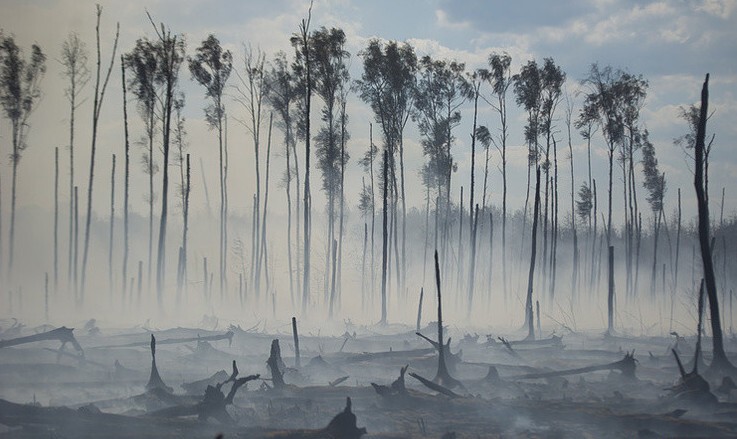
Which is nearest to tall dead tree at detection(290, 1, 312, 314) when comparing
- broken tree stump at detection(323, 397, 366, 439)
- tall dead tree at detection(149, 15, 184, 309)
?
tall dead tree at detection(149, 15, 184, 309)

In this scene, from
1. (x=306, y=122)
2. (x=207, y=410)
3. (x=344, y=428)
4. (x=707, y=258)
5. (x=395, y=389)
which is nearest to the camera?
(x=344, y=428)

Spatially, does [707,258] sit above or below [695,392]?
above

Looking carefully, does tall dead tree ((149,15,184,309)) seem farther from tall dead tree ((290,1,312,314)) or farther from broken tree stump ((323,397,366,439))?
broken tree stump ((323,397,366,439))

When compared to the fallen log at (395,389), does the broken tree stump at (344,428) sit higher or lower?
higher

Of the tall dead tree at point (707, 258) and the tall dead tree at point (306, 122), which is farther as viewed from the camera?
the tall dead tree at point (306, 122)

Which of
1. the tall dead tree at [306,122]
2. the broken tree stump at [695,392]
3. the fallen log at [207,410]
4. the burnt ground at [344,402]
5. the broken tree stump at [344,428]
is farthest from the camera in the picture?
the tall dead tree at [306,122]

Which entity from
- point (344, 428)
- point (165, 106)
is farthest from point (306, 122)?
point (344, 428)

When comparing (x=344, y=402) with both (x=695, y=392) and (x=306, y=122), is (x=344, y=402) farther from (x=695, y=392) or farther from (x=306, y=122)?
(x=306, y=122)

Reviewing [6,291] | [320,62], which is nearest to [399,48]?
[320,62]

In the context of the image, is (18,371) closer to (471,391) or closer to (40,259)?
(471,391)

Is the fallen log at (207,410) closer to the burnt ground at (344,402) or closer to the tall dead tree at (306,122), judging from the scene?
the burnt ground at (344,402)

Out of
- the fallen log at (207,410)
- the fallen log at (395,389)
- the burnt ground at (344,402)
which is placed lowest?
the burnt ground at (344,402)

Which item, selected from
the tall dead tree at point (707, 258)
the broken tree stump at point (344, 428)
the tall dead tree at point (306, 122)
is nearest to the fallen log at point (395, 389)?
the broken tree stump at point (344, 428)

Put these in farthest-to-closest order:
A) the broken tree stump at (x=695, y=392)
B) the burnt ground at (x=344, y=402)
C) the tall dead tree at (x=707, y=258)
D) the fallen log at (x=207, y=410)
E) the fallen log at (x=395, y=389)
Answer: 1. the tall dead tree at (x=707, y=258)
2. the broken tree stump at (x=695, y=392)
3. the fallen log at (x=395, y=389)
4. the fallen log at (x=207, y=410)
5. the burnt ground at (x=344, y=402)
